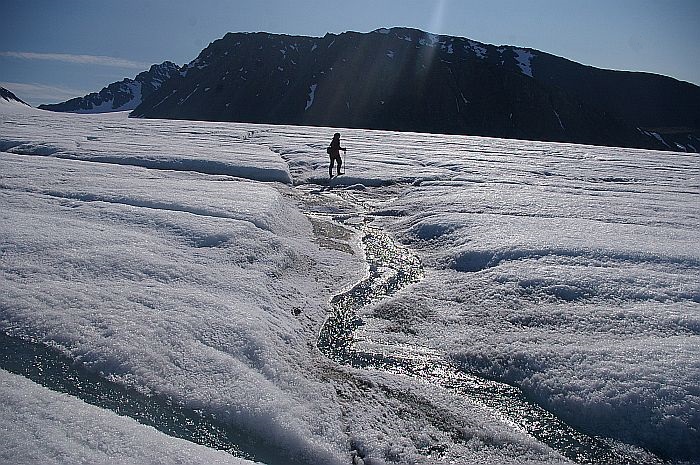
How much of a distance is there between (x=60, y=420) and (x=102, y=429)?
11.1 inches

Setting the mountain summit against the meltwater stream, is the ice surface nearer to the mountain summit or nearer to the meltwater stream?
the meltwater stream

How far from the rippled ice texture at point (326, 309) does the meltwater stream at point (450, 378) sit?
4.6 inches

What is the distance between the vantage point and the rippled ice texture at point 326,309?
3.88 meters

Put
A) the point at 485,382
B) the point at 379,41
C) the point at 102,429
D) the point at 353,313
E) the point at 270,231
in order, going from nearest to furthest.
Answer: the point at 102,429 → the point at 485,382 → the point at 353,313 → the point at 270,231 → the point at 379,41

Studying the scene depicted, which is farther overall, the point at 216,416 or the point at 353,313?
the point at 353,313

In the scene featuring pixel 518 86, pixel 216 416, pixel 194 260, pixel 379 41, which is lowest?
pixel 216 416

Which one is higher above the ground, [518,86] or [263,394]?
[518,86]

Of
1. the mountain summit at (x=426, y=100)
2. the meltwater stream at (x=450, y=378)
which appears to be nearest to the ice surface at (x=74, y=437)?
the meltwater stream at (x=450, y=378)

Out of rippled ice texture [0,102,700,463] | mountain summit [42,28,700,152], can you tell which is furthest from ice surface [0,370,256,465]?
mountain summit [42,28,700,152]

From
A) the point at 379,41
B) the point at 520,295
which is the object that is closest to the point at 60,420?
the point at 520,295

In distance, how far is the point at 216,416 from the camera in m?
3.75

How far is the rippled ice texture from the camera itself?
388 centimetres

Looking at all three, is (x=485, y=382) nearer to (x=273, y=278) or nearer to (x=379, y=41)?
(x=273, y=278)

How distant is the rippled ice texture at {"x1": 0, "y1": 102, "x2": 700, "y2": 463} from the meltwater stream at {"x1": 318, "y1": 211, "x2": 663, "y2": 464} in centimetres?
12
